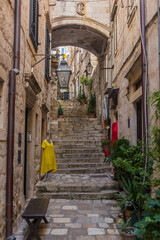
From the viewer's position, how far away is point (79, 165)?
8.74 meters

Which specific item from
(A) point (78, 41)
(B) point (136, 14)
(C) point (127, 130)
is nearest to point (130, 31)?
(B) point (136, 14)

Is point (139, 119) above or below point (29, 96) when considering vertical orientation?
below

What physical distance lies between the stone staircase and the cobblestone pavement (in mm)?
569

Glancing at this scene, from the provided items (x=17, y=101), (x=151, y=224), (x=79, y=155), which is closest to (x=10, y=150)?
(x=17, y=101)

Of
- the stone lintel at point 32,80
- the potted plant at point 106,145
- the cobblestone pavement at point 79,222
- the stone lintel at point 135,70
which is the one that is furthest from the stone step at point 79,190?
the stone lintel at point 135,70

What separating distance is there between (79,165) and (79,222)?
430 cm

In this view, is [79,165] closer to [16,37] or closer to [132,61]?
[132,61]

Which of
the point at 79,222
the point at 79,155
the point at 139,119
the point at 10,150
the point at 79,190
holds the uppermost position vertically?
the point at 139,119

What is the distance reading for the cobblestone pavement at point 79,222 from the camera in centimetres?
388

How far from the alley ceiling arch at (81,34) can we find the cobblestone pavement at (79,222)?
797 centimetres

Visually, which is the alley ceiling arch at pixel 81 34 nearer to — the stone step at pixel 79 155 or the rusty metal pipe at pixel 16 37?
the stone step at pixel 79 155

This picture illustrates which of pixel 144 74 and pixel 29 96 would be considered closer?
pixel 144 74

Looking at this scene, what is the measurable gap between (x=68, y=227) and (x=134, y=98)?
3.28 m

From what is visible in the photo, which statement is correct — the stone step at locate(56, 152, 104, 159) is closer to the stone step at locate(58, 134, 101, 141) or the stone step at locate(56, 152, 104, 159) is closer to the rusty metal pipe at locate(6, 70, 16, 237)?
the stone step at locate(58, 134, 101, 141)
